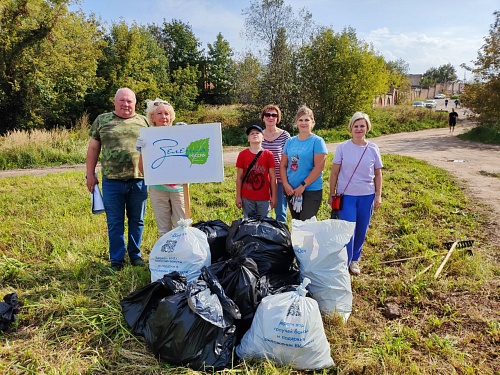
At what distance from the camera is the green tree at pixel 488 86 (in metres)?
16.9

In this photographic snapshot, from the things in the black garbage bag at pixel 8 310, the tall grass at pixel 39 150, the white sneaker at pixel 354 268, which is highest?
the tall grass at pixel 39 150

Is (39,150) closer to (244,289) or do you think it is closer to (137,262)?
(137,262)

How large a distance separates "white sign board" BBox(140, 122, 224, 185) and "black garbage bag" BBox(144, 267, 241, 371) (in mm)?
1289

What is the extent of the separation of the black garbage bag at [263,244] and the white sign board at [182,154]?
Answer: 584mm

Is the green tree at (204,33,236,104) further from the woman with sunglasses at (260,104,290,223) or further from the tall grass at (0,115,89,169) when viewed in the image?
the woman with sunglasses at (260,104,290,223)

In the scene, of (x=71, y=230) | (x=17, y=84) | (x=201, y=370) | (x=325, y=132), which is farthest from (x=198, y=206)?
(x=325, y=132)

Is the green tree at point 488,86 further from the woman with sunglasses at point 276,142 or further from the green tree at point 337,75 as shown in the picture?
the woman with sunglasses at point 276,142

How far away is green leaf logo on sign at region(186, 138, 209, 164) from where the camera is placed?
3.29 meters

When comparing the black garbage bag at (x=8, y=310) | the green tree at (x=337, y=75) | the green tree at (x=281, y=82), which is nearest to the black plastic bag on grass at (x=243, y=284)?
the black garbage bag at (x=8, y=310)

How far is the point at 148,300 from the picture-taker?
2539mm

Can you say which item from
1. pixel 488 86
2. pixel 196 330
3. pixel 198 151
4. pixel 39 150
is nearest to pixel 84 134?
pixel 39 150

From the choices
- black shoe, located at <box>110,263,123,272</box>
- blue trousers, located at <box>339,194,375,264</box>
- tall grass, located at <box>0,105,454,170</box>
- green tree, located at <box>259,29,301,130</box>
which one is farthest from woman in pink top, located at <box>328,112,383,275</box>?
green tree, located at <box>259,29,301,130</box>

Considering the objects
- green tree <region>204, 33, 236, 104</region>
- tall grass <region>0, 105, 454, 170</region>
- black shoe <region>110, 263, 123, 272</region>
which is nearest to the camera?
black shoe <region>110, 263, 123, 272</region>

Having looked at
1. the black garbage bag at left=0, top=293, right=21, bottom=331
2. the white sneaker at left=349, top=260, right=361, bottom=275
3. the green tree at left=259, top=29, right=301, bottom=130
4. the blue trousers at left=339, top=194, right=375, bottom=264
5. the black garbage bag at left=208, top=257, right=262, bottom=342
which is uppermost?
the green tree at left=259, top=29, right=301, bottom=130
